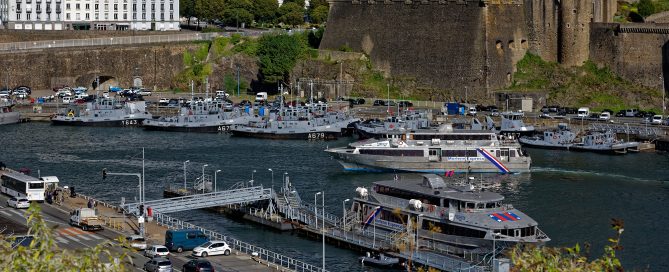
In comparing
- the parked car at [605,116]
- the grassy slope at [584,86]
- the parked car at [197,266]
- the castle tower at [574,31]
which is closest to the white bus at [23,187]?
the parked car at [197,266]

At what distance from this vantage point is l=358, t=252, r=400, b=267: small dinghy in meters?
40.6

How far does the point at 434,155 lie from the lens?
6356cm

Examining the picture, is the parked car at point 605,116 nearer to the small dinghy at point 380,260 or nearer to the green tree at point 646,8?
the green tree at point 646,8

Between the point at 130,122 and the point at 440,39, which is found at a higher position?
the point at 440,39

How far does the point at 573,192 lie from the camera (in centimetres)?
5569

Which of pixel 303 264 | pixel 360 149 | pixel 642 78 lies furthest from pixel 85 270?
pixel 642 78

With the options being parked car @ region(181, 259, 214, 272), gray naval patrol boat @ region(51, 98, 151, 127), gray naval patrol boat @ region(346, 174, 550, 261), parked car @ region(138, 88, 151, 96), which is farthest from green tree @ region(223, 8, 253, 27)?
parked car @ region(181, 259, 214, 272)

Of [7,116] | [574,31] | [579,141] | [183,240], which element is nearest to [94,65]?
[7,116]

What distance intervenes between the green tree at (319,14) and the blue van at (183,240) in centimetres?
7513

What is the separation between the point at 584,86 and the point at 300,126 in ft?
63.9

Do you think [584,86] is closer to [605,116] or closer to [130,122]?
[605,116]

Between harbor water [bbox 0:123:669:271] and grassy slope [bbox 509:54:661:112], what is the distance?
42.7ft

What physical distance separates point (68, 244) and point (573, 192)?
2411 cm

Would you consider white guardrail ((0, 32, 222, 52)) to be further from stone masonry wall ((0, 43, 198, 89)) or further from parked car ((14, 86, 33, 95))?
parked car ((14, 86, 33, 95))
